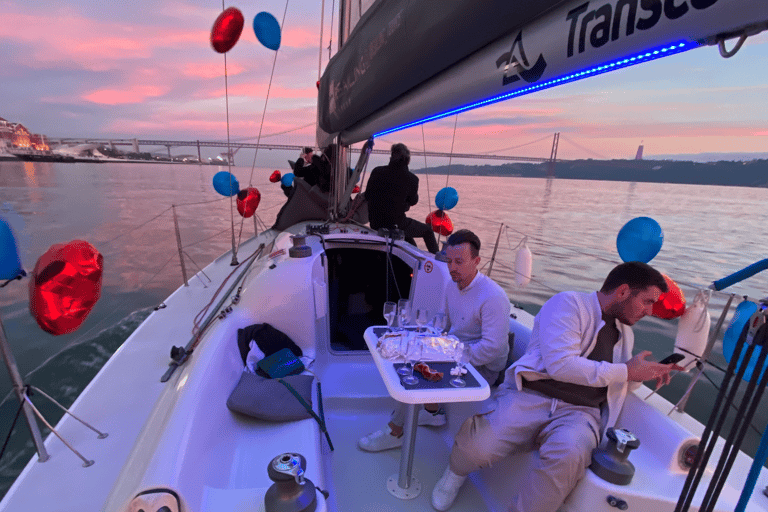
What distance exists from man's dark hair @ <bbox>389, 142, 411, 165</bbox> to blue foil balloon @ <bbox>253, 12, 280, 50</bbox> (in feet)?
3.90

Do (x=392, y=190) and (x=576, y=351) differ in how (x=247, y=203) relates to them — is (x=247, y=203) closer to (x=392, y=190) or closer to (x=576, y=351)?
(x=392, y=190)

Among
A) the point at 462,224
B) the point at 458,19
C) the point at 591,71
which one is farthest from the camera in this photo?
the point at 462,224

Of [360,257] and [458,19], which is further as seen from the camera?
[360,257]

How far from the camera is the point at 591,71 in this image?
2.66ft

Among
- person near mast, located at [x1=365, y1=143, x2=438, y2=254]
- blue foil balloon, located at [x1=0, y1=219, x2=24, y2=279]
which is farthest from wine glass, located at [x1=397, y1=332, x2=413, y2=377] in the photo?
person near mast, located at [x1=365, y1=143, x2=438, y2=254]

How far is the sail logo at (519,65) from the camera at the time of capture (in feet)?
2.82

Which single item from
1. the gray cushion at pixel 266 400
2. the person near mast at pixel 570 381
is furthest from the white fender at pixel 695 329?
the gray cushion at pixel 266 400

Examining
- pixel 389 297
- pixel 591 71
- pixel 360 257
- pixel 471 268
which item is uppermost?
pixel 591 71

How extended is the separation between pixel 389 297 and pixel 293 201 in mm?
1669

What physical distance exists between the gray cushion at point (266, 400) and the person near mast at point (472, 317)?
0.48 metres

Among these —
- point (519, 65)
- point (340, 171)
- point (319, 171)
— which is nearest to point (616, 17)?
point (519, 65)

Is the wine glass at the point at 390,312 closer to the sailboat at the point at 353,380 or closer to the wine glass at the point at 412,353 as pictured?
A: the wine glass at the point at 412,353

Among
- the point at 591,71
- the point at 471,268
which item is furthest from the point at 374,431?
the point at 591,71

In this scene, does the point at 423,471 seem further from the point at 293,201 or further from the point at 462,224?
the point at 462,224
